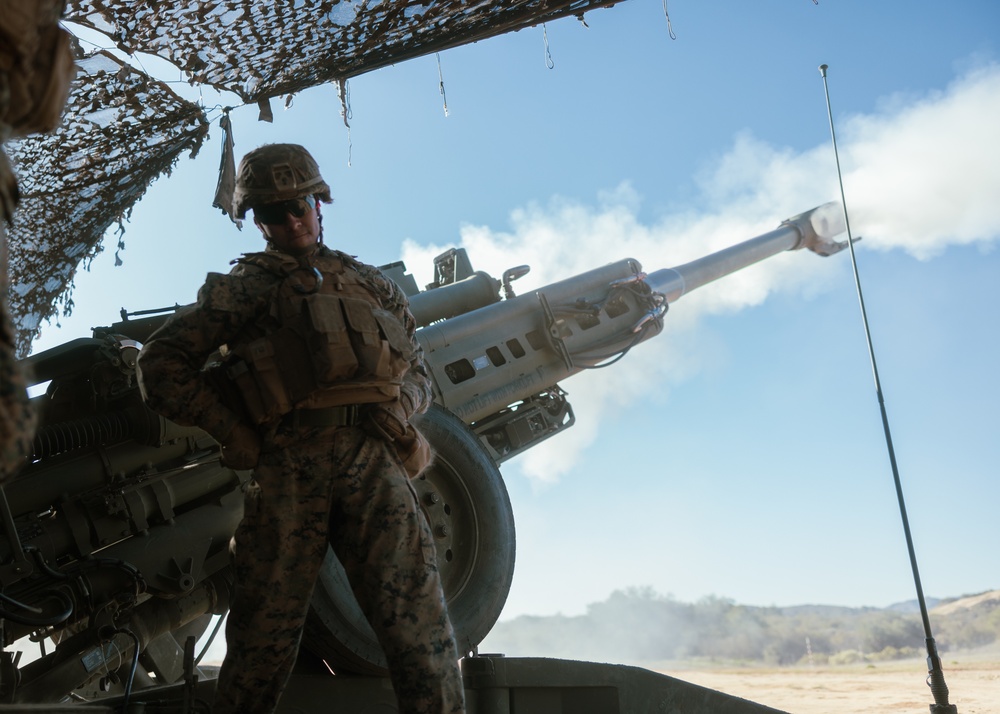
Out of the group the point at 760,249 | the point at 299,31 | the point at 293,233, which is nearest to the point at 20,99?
the point at 293,233

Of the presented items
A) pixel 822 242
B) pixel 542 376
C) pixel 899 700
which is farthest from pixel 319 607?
pixel 899 700

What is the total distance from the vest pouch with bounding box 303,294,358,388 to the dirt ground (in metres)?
5.88

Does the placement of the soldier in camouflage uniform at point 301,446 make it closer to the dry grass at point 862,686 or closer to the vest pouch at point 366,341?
the vest pouch at point 366,341

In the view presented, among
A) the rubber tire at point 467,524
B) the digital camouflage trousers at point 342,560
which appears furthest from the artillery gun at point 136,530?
the digital camouflage trousers at point 342,560

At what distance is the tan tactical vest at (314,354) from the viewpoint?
2479mm

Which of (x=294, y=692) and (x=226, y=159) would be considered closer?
(x=294, y=692)

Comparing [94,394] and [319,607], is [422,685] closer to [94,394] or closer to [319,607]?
[319,607]

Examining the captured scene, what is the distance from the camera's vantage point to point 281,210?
272 cm

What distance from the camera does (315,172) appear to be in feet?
9.09

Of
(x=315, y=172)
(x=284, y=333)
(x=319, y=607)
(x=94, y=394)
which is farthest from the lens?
(x=94, y=394)

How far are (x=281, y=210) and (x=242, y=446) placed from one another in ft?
2.28

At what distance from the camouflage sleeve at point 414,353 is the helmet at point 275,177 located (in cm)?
32

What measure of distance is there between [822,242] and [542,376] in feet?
14.4

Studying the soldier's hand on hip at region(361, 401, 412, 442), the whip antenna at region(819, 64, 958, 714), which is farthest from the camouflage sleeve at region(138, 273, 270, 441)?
the whip antenna at region(819, 64, 958, 714)
